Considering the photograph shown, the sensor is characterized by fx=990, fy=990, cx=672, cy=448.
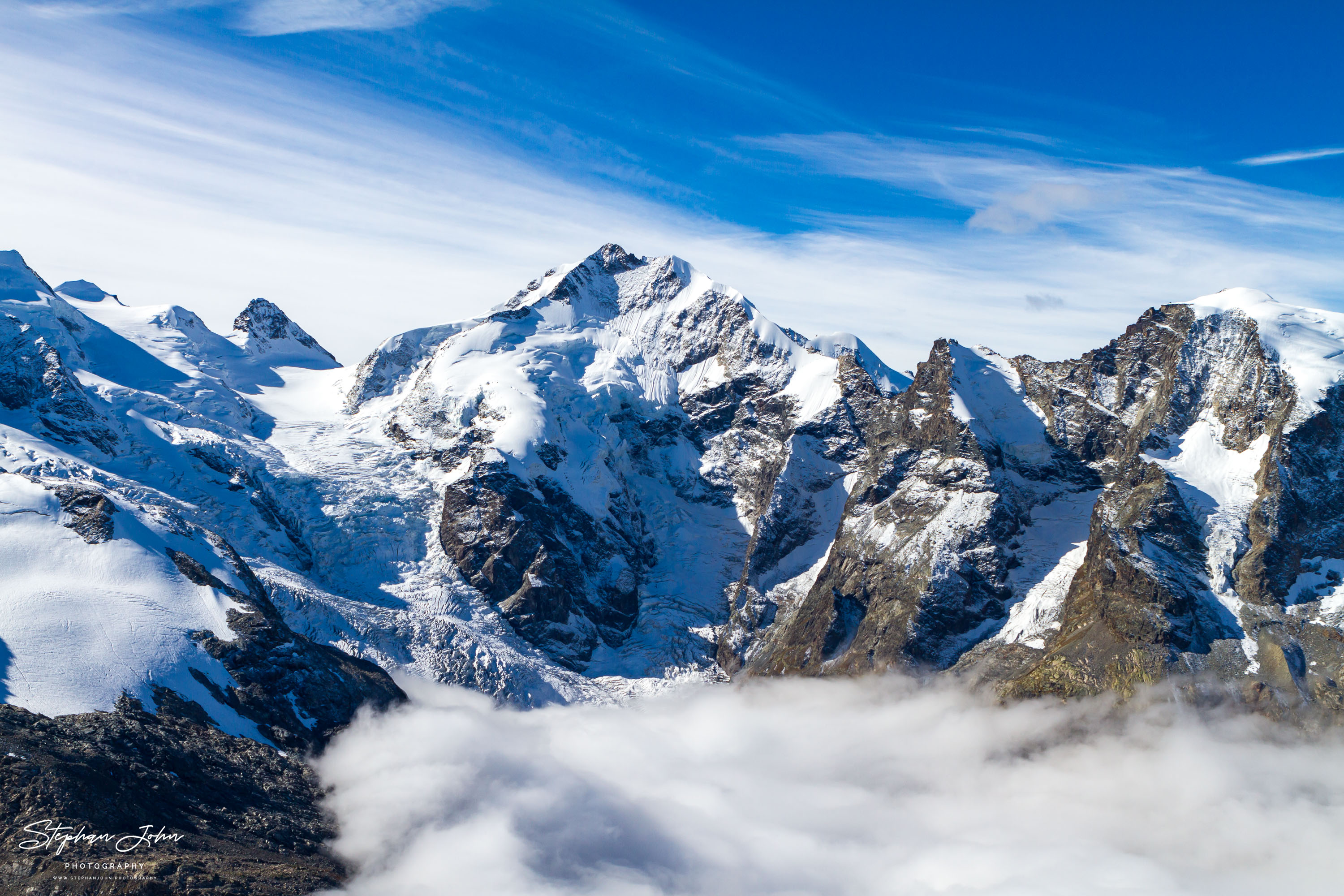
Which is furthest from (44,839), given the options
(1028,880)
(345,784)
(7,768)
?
(1028,880)

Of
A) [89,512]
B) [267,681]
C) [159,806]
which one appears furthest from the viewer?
[89,512]

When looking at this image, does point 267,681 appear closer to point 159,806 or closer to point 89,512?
point 89,512

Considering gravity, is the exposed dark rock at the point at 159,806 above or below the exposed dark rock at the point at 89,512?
below

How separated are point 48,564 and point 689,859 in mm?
132027

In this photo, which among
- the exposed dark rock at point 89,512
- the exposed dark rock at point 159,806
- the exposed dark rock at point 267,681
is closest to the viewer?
the exposed dark rock at point 159,806

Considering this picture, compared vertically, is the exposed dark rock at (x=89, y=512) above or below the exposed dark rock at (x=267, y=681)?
above

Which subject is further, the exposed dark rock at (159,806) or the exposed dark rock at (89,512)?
the exposed dark rock at (89,512)

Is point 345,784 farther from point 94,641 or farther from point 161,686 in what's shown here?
point 94,641

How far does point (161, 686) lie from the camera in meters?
162

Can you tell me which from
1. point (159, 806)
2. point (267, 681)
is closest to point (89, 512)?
point (267, 681)

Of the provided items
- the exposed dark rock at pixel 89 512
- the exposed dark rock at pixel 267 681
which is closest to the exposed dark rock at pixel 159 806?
the exposed dark rock at pixel 267 681

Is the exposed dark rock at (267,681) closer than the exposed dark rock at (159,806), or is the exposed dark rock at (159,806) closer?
the exposed dark rock at (159,806)

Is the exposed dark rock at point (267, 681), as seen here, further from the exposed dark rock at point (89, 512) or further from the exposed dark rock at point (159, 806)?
the exposed dark rock at point (159, 806)

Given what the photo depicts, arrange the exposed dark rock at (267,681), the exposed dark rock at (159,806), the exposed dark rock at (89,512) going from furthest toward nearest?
the exposed dark rock at (89,512), the exposed dark rock at (267,681), the exposed dark rock at (159,806)
